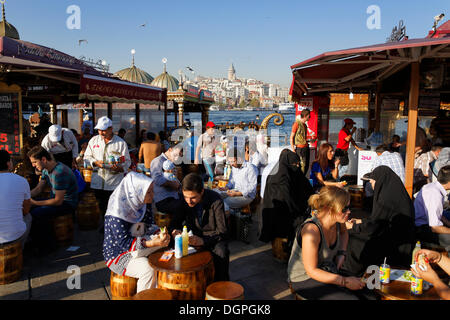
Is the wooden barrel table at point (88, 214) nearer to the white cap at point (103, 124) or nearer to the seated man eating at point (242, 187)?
the white cap at point (103, 124)

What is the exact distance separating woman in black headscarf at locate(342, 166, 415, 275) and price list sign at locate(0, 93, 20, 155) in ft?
21.9

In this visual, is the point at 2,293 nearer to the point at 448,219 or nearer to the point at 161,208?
the point at 161,208

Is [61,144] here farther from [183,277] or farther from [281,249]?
[183,277]

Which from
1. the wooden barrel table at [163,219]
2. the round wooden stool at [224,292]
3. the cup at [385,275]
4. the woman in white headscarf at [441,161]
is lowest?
the wooden barrel table at [163,219]

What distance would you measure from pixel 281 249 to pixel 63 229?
3275 millimetres

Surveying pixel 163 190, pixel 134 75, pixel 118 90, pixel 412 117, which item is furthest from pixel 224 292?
pixel 134 75

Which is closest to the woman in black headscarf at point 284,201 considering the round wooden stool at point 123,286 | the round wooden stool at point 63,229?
the round wooden stool at point 123,286

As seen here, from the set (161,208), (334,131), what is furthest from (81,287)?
(334,131)

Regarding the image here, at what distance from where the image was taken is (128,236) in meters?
3.29

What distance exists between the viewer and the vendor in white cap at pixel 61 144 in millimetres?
6707

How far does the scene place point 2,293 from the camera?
3736mm

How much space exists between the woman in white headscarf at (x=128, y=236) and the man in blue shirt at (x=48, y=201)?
204 cm

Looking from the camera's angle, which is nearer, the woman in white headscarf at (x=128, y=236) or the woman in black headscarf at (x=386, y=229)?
the woman in white headscarf at (x=128, y=236)

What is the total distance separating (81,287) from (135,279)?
3.69 ft
